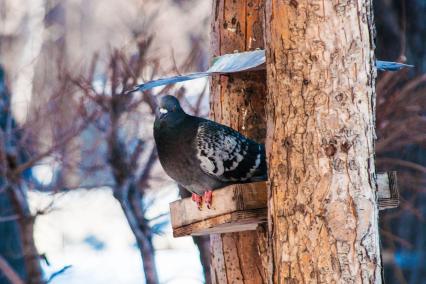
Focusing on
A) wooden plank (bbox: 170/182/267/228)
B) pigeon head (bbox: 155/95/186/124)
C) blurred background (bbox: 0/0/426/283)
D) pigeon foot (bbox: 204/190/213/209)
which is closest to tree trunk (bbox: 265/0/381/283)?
wooden plank (bbox: 170/182/267/228)

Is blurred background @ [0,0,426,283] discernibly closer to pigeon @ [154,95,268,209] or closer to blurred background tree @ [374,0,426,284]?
blurred background tree @ [374,0,426,284]

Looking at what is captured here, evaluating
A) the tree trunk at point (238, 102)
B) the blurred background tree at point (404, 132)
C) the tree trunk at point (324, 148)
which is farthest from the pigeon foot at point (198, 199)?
the blurred background tree at point (404, 132)

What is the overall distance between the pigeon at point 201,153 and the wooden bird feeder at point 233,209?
2.9 inches

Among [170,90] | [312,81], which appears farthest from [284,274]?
[170,90]

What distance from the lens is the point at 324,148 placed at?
261cm

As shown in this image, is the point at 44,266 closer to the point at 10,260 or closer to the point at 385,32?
the point at 10,260

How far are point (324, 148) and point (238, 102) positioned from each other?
1.02 m

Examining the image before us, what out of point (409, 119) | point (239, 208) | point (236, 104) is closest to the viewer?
point (239, 208)

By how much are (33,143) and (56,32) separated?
101 cm

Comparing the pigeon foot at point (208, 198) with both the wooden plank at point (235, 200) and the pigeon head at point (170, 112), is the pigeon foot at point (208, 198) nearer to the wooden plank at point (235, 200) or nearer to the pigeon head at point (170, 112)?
the wooden plank at point (235, 200)

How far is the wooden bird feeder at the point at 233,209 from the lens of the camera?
2818mm

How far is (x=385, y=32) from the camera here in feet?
23.3

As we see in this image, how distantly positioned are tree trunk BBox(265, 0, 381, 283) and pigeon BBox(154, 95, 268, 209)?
39cm

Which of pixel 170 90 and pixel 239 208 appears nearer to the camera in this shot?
pixel 239 208
